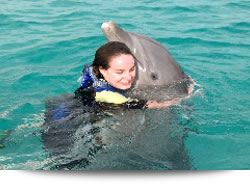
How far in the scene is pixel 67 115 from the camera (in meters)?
5.33

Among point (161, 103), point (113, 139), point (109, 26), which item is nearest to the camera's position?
point (113, 139)

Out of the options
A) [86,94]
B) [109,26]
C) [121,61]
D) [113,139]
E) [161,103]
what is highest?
[109,26]

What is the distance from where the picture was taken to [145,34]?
1170 centimetres

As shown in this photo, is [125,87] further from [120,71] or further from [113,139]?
[113,139]

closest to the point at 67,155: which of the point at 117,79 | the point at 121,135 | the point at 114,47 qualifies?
the point at 121,135

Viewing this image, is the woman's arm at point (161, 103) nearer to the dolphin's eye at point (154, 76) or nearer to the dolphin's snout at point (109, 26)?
the dolphin's eye at point (154, 76)

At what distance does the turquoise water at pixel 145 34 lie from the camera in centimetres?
546

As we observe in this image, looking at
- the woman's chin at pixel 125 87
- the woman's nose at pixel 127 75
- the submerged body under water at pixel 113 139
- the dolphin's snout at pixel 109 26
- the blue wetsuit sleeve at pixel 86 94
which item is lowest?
the submerged body under water at pixel 113 139

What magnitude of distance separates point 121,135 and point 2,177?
226 cm

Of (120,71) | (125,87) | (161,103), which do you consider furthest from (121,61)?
(161,103)

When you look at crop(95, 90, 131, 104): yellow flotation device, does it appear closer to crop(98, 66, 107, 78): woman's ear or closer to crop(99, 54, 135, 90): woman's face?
crop(99, 54, 135, 90): woman's face

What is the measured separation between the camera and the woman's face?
4.88m

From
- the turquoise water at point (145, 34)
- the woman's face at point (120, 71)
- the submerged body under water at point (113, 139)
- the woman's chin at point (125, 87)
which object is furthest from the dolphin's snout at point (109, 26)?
the turquoise water at point (145, 34)

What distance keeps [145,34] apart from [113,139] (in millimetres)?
7382
